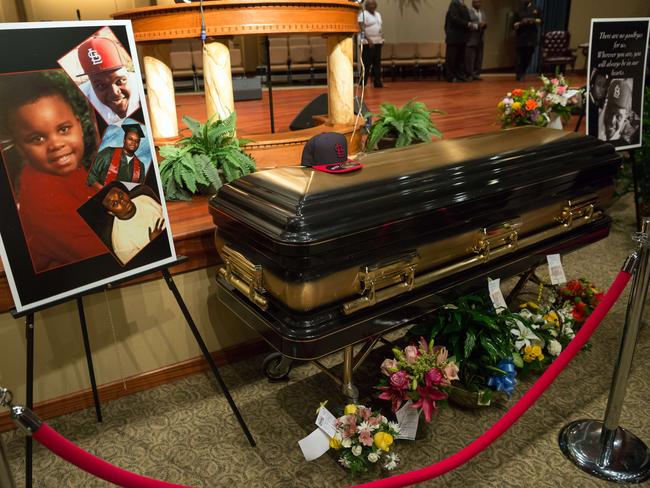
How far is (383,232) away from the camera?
1.78 meters

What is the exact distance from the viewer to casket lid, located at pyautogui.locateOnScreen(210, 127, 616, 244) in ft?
5.57

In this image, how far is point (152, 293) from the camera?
2.34 meters

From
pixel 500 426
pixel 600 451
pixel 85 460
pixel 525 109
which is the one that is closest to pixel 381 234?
pixel 500 426

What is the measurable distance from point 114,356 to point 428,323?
1366 millimetres

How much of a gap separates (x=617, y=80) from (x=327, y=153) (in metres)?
2.21

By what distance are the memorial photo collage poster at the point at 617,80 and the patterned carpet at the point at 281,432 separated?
136 cm

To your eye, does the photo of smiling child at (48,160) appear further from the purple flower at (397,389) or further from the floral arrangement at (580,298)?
the floral arrangement at (580,298)

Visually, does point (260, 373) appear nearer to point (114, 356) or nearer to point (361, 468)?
point (114, 356)

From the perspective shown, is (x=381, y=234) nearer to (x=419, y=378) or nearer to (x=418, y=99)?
(x=419, y=378)

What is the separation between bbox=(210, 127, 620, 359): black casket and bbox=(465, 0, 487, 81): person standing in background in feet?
31.8

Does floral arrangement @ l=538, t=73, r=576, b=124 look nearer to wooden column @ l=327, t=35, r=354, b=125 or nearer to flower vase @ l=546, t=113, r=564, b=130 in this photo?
flower vase @ l=546, t=113, r=564, b=130

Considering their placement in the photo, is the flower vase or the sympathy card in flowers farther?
the flower vase

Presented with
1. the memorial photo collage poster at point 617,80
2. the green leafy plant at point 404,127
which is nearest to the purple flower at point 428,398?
the memorial photo collage poster at point 617,80

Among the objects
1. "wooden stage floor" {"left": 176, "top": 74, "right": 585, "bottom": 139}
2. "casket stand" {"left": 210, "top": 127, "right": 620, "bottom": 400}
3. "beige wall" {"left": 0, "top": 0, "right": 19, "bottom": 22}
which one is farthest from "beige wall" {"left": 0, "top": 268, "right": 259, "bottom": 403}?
"beige wall" {"left": 0, "top": 0, "right": 19, "bottom": 22}
